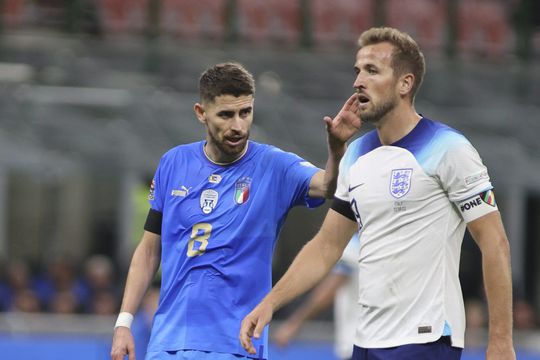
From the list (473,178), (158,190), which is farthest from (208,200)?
(473,178)

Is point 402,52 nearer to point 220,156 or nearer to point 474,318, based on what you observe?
point 220,156

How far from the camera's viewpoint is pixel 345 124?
5.54m

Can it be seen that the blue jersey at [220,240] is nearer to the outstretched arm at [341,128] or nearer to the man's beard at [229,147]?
the man's beard at [229,147]

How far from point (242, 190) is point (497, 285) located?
1.43 m

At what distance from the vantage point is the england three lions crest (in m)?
5.17

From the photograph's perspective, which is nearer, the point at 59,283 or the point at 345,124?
the point at 345,124

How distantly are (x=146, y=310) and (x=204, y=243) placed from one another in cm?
560

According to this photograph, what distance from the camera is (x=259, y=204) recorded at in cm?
587

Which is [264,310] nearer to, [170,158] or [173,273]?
[173,273]

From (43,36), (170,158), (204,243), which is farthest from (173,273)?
(43,36)

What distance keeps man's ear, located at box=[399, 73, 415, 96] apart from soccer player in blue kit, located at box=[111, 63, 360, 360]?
46 centimetres

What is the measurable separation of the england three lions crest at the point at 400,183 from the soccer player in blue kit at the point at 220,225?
469 mm

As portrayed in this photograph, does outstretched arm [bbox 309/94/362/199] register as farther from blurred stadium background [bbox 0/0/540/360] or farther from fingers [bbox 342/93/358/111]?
blurred stadium background [bbox 0/0/540/360]

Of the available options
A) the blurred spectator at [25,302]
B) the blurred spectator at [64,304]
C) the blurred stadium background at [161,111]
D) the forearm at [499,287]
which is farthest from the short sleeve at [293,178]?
the blurred spectator at [25,302]
